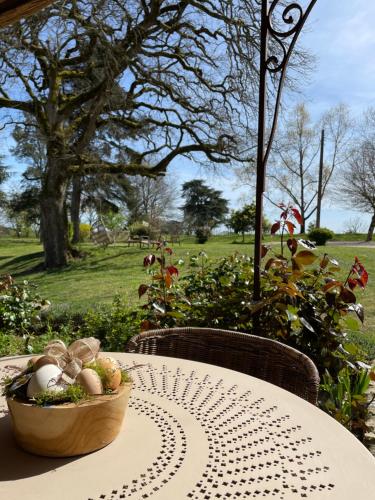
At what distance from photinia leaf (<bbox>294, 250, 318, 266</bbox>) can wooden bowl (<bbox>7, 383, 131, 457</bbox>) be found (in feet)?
5.14

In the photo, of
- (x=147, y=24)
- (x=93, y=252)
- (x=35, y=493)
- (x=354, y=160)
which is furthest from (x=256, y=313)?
(x=354, y=160)

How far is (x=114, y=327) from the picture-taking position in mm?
3816

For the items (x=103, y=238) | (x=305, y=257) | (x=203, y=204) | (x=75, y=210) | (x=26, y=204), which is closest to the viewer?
(x=305, y=257)

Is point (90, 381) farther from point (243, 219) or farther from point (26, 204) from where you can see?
point (26, 204)

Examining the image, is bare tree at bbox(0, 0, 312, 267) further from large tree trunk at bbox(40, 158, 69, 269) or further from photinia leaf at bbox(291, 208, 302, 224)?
photinia leaf at bbox(291, 208, 302, 224)

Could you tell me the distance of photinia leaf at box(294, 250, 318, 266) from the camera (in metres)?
2.30

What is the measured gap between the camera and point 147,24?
363 inches

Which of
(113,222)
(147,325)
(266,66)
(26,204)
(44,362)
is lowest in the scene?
(147,325)

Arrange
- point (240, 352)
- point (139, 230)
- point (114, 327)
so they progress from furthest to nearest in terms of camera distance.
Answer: point (139, 230) < point (114, 327) < point (240, 352)

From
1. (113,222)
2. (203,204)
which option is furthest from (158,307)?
(203,204)

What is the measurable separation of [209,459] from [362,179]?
2251cm

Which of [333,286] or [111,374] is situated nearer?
[111,374]

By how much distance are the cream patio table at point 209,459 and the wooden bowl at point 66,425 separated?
3 cm

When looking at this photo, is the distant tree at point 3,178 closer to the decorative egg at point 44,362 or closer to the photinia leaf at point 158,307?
the photinia leaf at point 158,307
